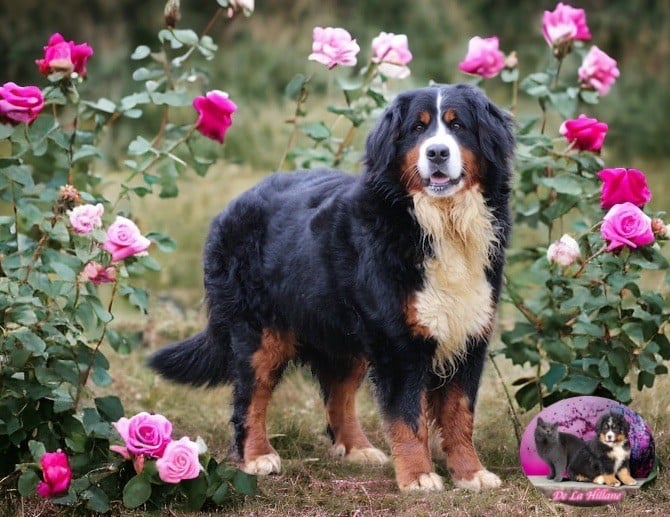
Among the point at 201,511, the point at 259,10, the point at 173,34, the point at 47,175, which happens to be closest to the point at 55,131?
the point at 173,34

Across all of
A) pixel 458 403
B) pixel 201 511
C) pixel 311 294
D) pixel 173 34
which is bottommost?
pixel 201 511

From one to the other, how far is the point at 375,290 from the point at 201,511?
97 cm

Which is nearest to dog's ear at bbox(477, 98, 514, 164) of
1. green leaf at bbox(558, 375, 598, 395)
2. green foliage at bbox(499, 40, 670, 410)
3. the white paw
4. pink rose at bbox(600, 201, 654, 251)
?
pink rose at bbox(600, 201, 654, 251)

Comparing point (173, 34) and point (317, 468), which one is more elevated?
point (173, 34)

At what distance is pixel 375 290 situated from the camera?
12.7 ft

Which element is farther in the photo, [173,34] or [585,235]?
[173,34]

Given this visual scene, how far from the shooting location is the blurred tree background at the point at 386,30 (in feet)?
35.1

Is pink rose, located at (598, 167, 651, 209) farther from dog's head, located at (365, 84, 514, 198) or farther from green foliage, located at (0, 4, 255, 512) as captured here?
green foliage, located at (0, 4, 255, 512)

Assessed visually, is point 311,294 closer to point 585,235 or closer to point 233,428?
point 233,428

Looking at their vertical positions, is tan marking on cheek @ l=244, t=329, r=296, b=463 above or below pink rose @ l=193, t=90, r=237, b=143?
below

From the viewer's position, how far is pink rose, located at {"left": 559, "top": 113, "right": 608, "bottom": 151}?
15.4ft

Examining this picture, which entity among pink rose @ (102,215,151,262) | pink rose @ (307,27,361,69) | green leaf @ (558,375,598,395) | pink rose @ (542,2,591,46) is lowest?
green leaf @ (558,375,598,395)

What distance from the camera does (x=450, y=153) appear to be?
12.1 ft

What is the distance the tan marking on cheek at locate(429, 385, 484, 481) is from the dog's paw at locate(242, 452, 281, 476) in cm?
69
